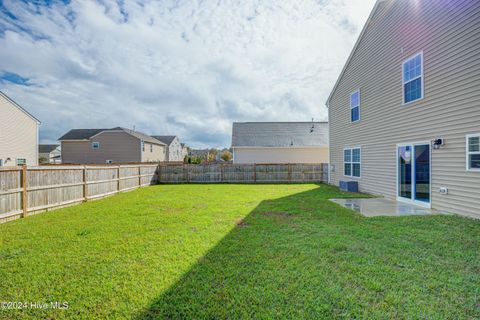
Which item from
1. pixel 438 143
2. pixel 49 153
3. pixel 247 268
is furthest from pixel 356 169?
pixel 49 153

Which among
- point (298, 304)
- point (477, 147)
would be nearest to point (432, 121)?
point (477, 147)

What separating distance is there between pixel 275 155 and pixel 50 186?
16.3 m

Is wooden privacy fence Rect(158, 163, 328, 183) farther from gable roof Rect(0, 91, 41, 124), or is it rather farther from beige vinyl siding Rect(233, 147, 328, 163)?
gable roof Rect(0, 91, 41, 124)

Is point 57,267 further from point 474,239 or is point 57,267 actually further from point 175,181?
point 175,181

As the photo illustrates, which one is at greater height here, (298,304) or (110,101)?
(110,101)

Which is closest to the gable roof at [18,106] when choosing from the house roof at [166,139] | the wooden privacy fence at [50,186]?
the wooden privacy fence at [50,186]

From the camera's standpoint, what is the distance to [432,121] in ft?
21.6

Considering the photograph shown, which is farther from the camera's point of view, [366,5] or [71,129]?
[71,129]

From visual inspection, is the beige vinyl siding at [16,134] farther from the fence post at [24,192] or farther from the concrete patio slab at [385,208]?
the concrete patio slab at [385,208]

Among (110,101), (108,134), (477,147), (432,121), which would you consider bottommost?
(477,147)

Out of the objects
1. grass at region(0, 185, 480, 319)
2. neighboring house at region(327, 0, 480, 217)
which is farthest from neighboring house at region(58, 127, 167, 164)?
neighboring house at region(327, 0, 480, 217)

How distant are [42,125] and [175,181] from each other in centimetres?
1340

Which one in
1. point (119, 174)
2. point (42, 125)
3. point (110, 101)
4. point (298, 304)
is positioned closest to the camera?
point (298, 304)

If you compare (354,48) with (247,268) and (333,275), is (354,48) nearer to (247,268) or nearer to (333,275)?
(333,275)
